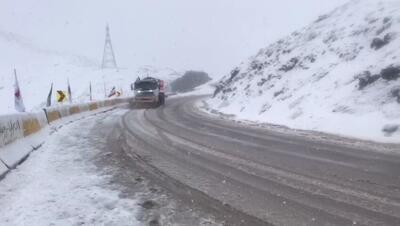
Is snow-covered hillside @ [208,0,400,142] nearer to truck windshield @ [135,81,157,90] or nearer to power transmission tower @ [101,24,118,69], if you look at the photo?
truck windshield @ [135,81,157,90]

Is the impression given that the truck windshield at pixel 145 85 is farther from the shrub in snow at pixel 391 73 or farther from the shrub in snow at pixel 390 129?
the shrub in snow at pixel 390 129

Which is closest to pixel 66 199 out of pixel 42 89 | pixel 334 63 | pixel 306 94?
pixel 306 94

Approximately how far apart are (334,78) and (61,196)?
15.3m

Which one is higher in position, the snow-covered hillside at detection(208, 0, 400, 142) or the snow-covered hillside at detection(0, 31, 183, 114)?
the snow-covered hillside at detection(208, 0, 400, 142)

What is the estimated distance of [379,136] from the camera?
14.1 meters

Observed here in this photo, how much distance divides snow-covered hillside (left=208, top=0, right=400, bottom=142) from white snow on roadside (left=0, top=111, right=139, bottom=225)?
28.0 ft

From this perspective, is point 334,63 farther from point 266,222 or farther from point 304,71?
point 266,222

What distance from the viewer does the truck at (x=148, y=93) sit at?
3544 cm

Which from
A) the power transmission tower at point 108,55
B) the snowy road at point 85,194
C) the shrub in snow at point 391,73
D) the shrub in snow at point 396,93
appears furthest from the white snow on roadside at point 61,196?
the power transmission tower at point 108,55

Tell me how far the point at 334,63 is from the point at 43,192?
663 inches

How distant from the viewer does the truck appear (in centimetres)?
3544

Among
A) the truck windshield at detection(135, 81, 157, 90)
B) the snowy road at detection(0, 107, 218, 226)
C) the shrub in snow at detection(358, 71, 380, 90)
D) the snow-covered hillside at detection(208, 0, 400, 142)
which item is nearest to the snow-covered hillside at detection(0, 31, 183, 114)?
the truck windshield at detection(135, 81, 157, 90)

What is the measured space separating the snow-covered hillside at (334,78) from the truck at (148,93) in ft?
19.0

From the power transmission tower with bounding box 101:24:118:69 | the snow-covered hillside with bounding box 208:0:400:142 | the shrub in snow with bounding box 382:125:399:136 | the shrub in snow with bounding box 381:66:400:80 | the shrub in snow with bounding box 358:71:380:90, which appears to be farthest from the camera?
the power transmission tower with bounding box 101:24:118:69
